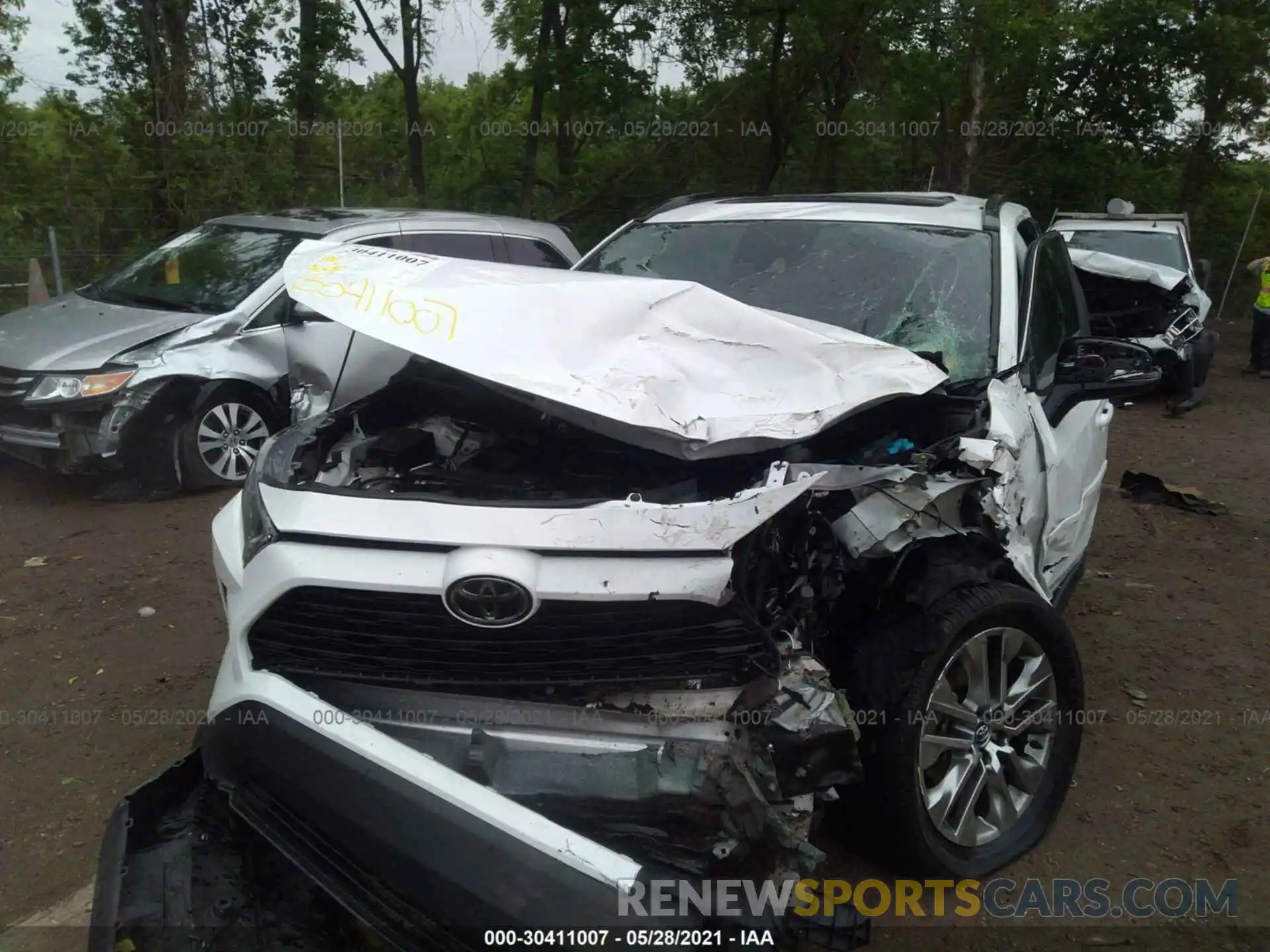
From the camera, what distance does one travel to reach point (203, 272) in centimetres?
654

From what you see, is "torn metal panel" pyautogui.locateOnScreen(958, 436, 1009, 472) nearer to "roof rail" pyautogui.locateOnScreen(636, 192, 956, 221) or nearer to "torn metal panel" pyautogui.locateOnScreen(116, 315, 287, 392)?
"roof rail" pyautogui.locateOnScreen(636, 192, 956, 221)

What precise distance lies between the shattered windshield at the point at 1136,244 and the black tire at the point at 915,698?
8.96 m

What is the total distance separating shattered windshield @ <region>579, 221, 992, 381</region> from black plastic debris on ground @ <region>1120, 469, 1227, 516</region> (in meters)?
3.73

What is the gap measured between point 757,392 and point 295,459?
1285 millimetres

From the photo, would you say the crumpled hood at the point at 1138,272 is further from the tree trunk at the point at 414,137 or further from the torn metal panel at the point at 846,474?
the tree trunk at the point at 414,137

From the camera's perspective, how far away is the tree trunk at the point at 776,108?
1278 cm

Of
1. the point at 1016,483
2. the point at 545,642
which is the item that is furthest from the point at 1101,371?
the point at 545,642

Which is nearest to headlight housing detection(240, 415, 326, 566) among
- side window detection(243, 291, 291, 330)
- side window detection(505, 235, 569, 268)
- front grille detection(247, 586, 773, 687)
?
front grille detection(247, 586, 773, 687)

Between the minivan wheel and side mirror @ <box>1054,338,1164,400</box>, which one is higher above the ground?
side mirror @ <box>1054,338,1164,400</box>

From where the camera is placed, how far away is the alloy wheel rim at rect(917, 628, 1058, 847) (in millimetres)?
2609

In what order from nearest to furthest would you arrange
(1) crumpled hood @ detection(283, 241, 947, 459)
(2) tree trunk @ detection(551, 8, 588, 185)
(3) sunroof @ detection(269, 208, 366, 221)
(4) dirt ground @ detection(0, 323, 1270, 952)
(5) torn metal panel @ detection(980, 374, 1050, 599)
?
1. (1) crumpled hood @ detection(283, 241, 947, 459)
2. (5) torn metal panel @ detection(980, 374, 1050, 599)
3. (4) dirt ground @ detection(0, 323, 1270, 952)
4. (3) sunroof @ detection(269, 208, 366, 221)
5. (2) tree trunk @ detection(551, 8, 588, 185)

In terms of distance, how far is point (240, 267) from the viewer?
6.46 m

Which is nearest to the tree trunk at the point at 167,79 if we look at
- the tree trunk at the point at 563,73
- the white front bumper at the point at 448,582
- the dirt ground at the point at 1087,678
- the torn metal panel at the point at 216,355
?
the tree trunk at the point at 563,73

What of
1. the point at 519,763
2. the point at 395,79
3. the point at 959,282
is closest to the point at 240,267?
the point at 959,282
